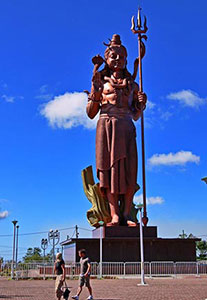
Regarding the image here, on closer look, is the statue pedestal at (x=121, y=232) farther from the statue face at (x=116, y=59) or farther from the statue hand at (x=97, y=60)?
the statue hand at (x=97, y=60)

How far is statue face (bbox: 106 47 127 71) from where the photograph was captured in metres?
18.4

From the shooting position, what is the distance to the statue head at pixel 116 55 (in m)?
18.5

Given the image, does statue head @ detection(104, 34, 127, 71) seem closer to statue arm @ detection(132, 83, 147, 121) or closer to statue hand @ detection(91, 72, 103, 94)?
statue hand @ detection(91, 72, 103, 94)

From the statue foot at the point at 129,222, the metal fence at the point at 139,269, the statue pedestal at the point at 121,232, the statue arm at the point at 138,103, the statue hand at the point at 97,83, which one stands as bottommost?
the metal fence at the point at 139,269

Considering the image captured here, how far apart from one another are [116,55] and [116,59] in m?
0.19

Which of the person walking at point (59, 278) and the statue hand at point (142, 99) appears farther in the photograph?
the statue hand at point (142, 99)

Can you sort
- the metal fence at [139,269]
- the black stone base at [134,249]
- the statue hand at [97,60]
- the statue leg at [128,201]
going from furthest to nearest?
the statue hand at [97,60] → the statue leg at [128,201] → the black stone base at [134,249] → the metal fence at [139,269]

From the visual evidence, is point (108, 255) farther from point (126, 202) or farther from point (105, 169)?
point (105, 169)

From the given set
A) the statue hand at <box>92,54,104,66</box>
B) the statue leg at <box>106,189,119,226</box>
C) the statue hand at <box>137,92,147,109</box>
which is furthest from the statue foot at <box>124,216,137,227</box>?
the statue hand at <box>92,54,104,66</box>

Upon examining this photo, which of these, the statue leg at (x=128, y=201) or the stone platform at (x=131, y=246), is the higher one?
the statue leg at (x=128, y=201)

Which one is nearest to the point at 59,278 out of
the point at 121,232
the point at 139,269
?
the point at 139,269

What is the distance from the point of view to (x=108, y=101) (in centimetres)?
1805

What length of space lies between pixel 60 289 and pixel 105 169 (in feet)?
32.9

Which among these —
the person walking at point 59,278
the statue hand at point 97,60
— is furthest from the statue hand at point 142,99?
the person walking at point 59,278
